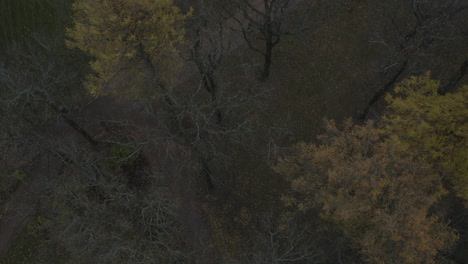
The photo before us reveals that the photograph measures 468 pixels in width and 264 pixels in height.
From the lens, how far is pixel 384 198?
47.6 feet

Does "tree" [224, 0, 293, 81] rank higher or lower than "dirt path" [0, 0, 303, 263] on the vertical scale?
higher

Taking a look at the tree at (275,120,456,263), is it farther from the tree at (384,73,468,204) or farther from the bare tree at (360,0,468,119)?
the bare tree at (360,0,468,119)

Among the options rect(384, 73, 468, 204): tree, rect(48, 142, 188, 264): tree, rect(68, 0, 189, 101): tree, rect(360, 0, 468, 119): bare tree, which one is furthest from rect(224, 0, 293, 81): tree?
rect(48, 142, 188, 264): tree

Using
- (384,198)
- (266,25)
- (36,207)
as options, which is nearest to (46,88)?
(36,207)

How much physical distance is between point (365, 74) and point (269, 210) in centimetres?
1303

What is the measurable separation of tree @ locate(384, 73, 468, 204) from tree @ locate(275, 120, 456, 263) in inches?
28.2

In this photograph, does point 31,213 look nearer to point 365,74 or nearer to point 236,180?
point 236,180

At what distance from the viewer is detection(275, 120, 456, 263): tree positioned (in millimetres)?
13828

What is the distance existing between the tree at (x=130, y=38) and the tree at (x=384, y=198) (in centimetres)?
982

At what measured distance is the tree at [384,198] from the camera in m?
13.8

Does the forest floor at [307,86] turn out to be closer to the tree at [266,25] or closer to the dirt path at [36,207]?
the dirt path at [36,207]

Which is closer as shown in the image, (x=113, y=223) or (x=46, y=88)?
(x=113, y=223)

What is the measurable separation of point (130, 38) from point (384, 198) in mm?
15166

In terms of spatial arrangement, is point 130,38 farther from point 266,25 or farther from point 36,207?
point 36,207
